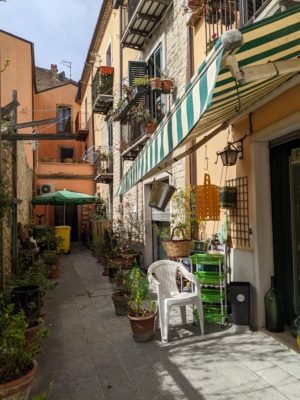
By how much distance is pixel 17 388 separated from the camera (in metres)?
2.97

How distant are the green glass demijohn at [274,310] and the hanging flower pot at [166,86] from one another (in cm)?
514

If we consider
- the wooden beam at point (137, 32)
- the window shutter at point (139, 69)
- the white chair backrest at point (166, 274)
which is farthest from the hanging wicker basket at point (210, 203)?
the wooden beam at point (137, 32)

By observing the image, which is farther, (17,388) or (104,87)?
(104,87)

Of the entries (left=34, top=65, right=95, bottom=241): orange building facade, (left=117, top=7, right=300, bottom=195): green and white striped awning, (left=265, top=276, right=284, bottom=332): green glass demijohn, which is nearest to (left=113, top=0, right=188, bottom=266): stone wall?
(left=265, top=276, right=284, bottom=332): green glass demijohn

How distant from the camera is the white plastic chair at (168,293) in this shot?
15.5 feet

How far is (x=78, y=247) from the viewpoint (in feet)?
57.7

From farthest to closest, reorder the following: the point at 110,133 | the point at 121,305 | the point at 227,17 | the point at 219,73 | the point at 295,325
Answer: the point at 110,133 < the point at 121,305 < the point at 227,17 < the point at 295,325 < the point at 219,73

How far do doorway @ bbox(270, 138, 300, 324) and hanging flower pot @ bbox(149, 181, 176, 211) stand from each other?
202 cm

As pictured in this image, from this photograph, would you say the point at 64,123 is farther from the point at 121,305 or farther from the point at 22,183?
the point at 121,305

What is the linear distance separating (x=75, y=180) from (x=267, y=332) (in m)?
16.9

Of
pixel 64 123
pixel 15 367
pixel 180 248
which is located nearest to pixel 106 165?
pixel 180 248

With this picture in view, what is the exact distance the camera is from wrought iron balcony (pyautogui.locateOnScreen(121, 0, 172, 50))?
27.4ft

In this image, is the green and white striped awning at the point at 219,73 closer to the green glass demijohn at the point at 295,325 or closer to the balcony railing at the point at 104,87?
the green glass demijohn at the point at 295,325

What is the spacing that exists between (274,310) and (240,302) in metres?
0.48
